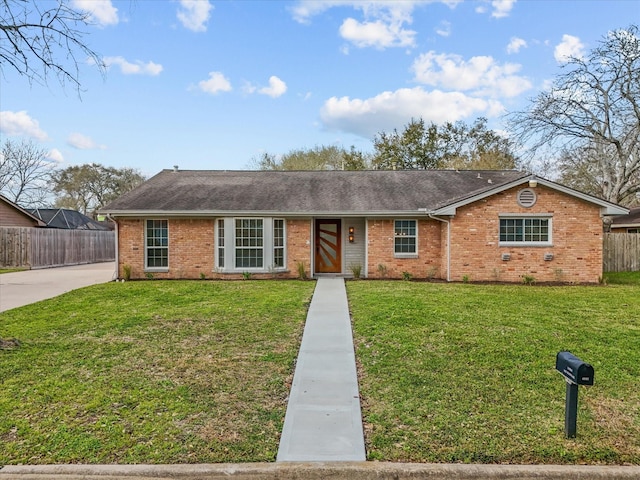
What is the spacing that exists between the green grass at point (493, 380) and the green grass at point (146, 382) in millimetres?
1216

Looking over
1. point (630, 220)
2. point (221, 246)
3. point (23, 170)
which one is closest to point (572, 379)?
point (221, 246)

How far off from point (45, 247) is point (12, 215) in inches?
181

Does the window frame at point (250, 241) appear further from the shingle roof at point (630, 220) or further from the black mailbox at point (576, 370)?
the shingle roof at point (630, 220)

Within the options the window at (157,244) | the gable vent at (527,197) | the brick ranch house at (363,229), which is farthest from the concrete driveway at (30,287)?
the gable vent at (527,197)

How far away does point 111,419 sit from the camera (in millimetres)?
3938

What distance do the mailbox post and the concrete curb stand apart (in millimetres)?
459

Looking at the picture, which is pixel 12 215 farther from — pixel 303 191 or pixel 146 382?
pixel 146 382

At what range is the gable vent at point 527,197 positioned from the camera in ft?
42.5

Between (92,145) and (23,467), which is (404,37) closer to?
(23,467)

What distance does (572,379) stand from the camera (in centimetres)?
348

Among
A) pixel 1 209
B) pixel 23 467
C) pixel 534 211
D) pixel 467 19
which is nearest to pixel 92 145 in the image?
pixel 1 209

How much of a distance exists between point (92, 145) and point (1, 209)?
22.4 ft

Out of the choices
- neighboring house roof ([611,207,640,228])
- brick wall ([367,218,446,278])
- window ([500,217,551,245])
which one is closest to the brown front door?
brick wall ([367,218,446,278])

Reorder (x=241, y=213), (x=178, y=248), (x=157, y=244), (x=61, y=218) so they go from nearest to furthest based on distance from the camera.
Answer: (x=241, y=213) < (x=178, y=248) < (x=157, y=244) < (x=61, y=218)
